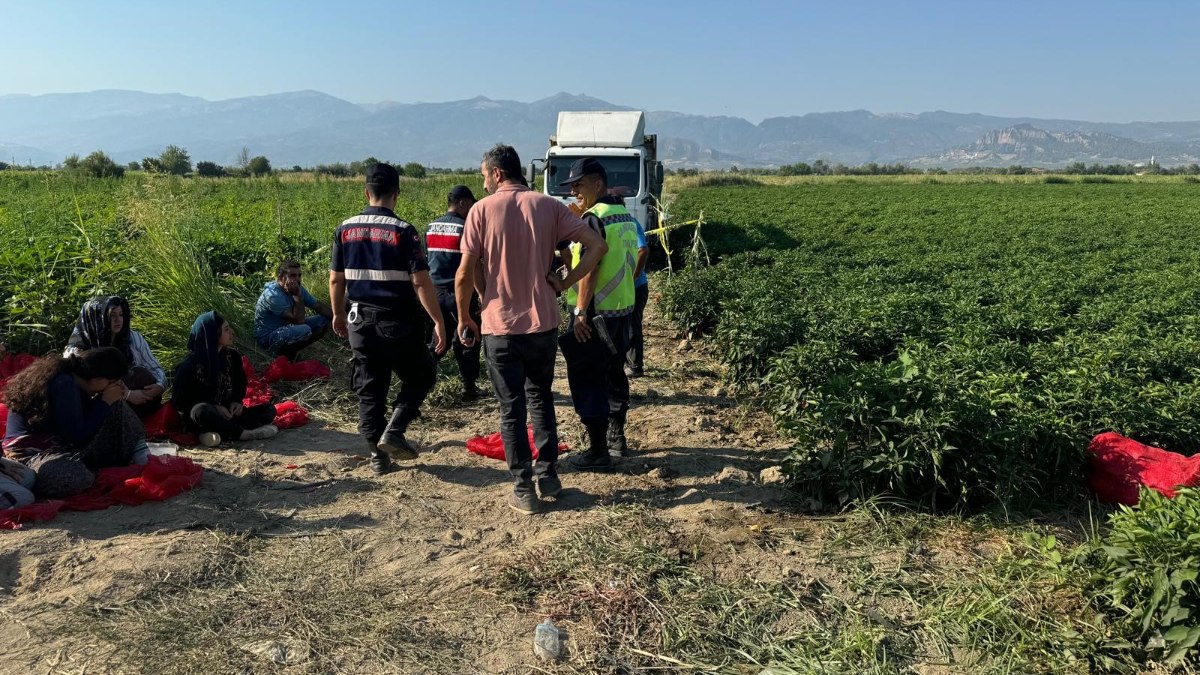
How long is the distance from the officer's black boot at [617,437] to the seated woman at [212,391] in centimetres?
256

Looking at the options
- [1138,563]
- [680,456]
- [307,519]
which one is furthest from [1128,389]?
[307,519]

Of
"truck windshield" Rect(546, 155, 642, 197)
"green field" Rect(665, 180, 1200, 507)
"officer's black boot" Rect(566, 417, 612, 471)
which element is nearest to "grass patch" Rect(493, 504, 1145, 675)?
"green field" Rect(665, 180, 1200, 507)

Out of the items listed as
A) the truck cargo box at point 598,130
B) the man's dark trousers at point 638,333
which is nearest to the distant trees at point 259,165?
the truck cargo box at point 598,130

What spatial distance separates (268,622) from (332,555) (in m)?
0.60

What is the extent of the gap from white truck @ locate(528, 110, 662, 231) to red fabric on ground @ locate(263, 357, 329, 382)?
717 cm

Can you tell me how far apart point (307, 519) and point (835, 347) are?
371 cm

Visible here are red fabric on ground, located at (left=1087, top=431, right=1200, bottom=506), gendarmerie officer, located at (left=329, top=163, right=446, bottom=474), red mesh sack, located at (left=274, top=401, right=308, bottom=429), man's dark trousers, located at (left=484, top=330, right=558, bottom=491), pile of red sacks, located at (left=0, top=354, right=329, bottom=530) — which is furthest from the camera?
red mesh sack, located at (left=274, top=401, right=308, bottom=429)

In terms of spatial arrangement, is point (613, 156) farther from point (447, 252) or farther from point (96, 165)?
point (96, 165)

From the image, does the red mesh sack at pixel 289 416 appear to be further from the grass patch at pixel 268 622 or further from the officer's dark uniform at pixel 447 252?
the grass patch at pixel 268 622

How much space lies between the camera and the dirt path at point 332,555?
2.76m

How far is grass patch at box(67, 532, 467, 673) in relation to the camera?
2688 millimetres

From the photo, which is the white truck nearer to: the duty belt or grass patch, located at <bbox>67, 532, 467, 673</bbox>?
the duty belt

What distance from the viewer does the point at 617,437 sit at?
499cm

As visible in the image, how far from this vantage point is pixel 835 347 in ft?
17.1
